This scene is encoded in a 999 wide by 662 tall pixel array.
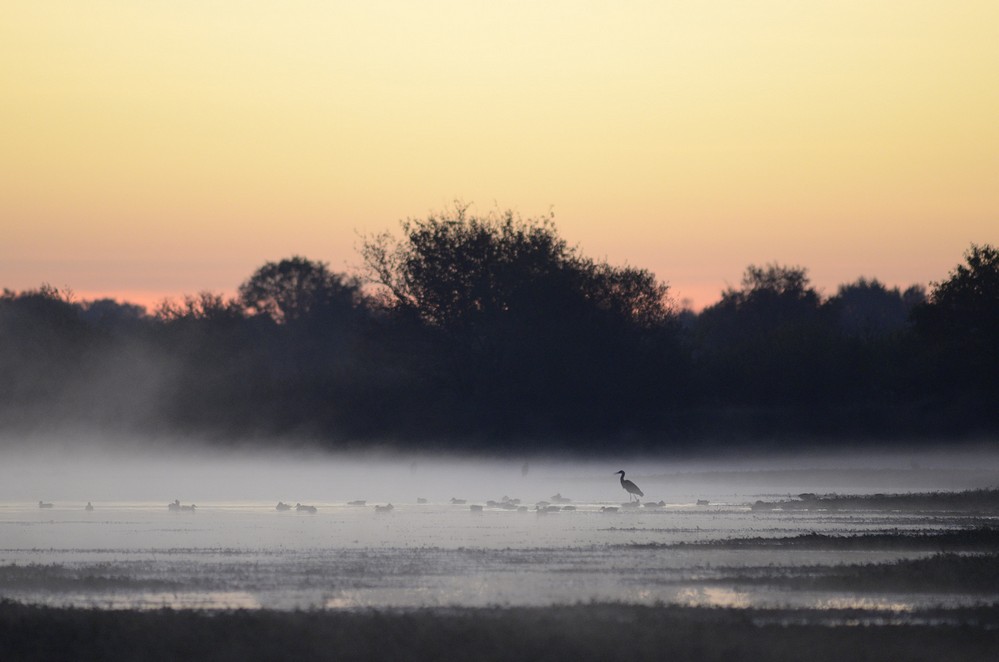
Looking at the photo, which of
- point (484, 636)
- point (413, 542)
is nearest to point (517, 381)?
point (413, 542)

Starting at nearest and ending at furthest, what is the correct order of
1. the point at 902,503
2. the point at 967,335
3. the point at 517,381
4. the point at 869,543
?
the point at 869,543
the point at 902,503
the point at 967,335
the point at 517,381

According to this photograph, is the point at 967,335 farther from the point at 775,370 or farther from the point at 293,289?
the point at 293,289

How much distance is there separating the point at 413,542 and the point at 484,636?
15.2m

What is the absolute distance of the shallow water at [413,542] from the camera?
23.1 meters

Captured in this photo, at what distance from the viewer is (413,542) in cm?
3331

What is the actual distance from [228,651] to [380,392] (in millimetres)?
65568

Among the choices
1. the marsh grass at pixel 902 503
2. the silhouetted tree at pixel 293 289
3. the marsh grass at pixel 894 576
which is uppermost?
the silhouetted tree at pixel 293 289

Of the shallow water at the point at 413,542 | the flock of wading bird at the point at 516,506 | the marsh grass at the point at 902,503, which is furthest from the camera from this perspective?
the flock of wading bird at the point at 516,506

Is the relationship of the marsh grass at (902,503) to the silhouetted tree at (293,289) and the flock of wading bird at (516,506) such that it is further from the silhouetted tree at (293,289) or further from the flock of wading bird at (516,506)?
the silhouetted tree at (293,289)

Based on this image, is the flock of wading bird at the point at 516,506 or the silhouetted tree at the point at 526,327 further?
the silhouetted tree at the point at 526,327

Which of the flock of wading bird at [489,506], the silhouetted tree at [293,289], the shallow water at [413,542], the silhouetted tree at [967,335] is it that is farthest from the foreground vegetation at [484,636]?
the silhouetted tree at [293,289]

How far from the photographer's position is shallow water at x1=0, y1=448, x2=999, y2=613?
911 inches

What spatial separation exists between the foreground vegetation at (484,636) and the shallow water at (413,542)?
194cm

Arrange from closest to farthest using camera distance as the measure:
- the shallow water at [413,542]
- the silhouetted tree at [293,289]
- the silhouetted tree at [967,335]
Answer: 1. the shallow water at [413,542]
2. the silhouetted tree at [967,335]
3. the silhouetted tree at [293,289]
